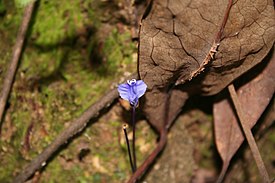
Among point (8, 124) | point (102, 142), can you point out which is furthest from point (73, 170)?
point (8, 124)

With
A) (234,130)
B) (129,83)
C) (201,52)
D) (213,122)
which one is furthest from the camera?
(213,122)

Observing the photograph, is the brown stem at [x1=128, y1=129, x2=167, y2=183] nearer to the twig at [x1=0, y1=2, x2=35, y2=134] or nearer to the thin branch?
the thin branch

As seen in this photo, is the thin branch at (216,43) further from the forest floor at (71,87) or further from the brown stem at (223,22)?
the forest floor at (71,87)

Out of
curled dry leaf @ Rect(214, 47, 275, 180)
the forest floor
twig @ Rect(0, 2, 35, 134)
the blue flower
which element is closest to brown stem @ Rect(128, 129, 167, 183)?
the forest floor

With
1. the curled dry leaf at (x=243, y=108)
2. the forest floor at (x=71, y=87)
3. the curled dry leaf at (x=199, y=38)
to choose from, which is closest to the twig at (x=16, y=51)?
the forest floor at (x=71, y=87)

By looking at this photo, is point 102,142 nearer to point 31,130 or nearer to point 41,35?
point 31,130

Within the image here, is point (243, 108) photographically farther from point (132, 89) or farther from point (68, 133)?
point (68, 133)
